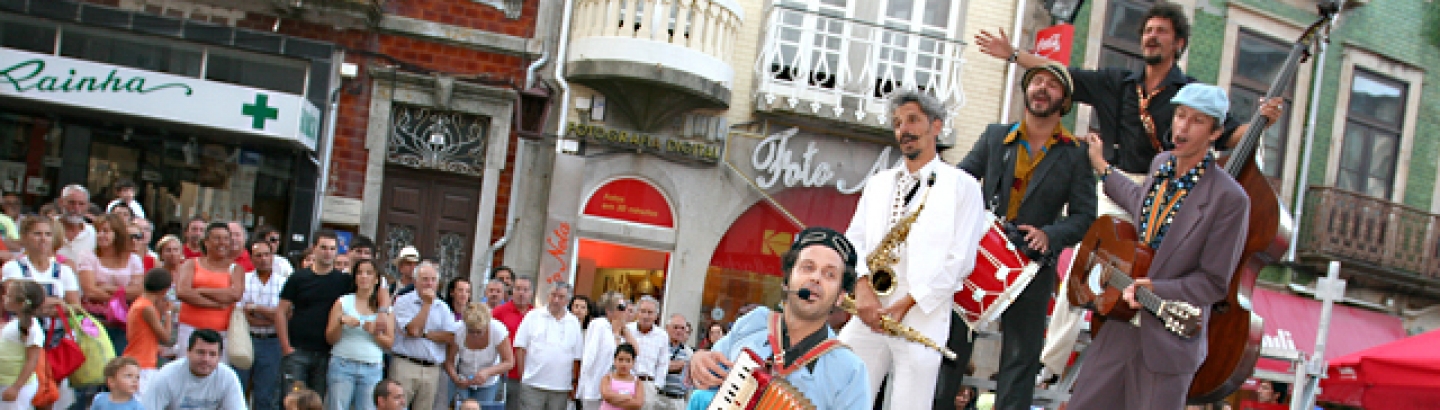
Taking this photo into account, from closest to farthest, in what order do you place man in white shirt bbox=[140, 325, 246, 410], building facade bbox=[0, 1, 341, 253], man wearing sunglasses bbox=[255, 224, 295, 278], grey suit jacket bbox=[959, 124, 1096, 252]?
grey suit jacket bbox=[959, 124, 1096, 252]
man in white shirt bbox=[140, 325, 246, 410]
man wearing sunglasses bbox=[255, 224, 295, 278]
building facade bbox=[0, 1, 341, 253]

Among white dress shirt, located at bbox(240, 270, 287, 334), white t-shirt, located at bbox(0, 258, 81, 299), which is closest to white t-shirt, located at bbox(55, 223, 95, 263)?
white t-shirt, located at bbox(0, 258, 81, 299)

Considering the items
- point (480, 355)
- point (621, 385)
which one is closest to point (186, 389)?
point (480, 355)

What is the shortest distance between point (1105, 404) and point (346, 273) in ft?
20.0

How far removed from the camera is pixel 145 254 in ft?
33.7

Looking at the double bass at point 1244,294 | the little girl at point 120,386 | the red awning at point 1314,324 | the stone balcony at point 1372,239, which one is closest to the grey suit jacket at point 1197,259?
the double bass at point 1244,294

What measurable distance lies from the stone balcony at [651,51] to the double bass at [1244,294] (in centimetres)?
1025

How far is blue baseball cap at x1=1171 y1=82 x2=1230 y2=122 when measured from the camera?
18.0 ft

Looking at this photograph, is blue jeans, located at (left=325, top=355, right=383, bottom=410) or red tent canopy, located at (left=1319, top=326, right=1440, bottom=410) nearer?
blue jeans, located at (left=325, top=355, right=383, bottom=410)

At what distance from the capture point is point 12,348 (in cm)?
838

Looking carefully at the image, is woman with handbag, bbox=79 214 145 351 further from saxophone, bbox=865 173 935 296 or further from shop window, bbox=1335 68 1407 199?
shop window, bbox=1335 68 1407 199

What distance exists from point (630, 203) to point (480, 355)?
6.28 metres

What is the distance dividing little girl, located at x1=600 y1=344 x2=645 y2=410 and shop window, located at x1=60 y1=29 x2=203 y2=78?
6.59 metres

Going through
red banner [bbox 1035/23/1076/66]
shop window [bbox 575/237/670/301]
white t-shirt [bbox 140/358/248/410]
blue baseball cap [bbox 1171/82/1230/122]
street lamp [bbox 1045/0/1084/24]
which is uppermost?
street lamp [bbox 1045/0/1084/24]

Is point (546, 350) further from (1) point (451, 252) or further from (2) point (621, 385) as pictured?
(1) point (451, 252)
